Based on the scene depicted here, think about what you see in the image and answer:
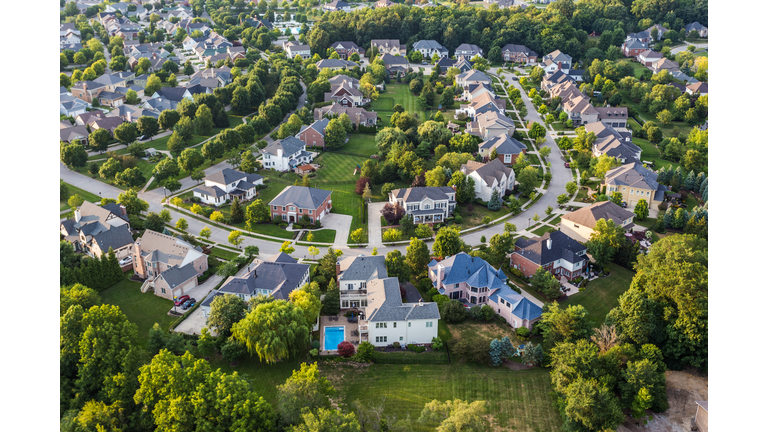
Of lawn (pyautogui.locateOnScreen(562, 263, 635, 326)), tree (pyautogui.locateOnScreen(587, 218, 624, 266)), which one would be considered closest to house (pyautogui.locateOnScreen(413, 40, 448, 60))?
tree (pyautogui.locateOnScreen(587, 218, 624, 266))

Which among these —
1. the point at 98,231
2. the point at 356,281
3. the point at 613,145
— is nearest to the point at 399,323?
the point at 356,281

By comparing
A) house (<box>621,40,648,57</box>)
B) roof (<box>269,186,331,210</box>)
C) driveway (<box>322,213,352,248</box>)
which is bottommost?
driveway (<box>322,213,352,248</box>)

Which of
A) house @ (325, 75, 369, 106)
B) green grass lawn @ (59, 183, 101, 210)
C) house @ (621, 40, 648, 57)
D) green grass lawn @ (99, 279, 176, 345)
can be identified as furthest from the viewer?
house @ (621, 40, 648, 57)

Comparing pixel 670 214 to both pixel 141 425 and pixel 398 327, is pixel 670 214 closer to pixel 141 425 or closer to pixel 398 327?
pixel 398 327

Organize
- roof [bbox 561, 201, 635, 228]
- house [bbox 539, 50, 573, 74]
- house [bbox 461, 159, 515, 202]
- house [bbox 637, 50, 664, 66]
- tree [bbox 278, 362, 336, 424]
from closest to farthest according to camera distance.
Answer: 1. tree [bbox 278, 362, 336, 424]
2. roof [bbox 561, 201, 635, 228]
3. house [bbox 461, 159, 515, 202]
4. house [bbox 539, 50, 573, 74]
5. house [bbox 637, 50, 664, 66]

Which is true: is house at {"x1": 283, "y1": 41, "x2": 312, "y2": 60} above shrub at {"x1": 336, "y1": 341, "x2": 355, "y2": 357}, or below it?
above

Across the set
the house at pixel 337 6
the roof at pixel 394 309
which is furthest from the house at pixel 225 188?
the house at pixel 337 6

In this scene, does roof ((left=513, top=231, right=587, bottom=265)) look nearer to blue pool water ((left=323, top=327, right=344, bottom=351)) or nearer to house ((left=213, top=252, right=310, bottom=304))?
blue pool water ((left=323, top=327, right=344, bottom=351))
